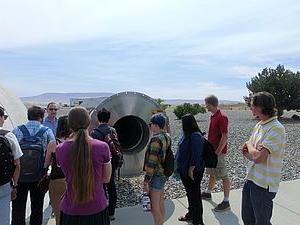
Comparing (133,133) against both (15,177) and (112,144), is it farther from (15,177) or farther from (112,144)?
(15,177)

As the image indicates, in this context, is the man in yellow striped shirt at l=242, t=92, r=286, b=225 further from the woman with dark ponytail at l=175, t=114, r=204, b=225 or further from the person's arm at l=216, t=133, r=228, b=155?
the person's arm at l=216, t=133, r=228, b=155

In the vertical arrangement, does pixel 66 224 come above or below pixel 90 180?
below

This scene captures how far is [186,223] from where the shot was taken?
4988 mm

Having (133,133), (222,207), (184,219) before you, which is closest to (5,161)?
(184,219)

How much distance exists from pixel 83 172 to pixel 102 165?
0.58 ft

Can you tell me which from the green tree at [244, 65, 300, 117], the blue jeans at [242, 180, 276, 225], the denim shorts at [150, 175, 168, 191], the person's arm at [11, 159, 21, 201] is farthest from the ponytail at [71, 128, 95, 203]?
the green tree at [244, 65, 300, 117]

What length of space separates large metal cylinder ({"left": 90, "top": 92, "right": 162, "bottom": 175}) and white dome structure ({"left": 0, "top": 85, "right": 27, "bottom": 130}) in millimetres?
1285

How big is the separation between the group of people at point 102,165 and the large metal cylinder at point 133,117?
62.4 inches

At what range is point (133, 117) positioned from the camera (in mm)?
6918

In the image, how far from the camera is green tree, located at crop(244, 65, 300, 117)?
1062 inches

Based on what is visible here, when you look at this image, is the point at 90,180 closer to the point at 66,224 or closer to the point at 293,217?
the point at 66,224

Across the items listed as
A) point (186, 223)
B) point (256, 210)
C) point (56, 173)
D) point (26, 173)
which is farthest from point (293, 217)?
point (26, 173)

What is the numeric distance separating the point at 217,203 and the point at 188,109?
2199cm

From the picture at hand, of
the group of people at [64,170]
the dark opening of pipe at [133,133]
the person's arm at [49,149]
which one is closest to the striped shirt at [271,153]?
the group of people at [64,170]
